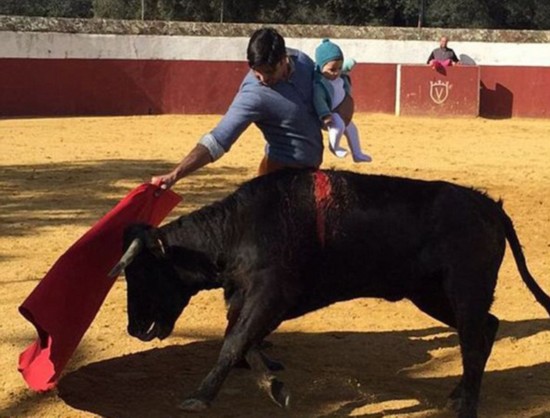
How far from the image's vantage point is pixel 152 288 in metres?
3.95

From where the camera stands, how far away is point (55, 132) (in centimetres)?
1527

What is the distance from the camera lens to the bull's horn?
12.3 ft

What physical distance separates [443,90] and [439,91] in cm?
→ 7

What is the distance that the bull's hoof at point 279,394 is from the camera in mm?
3760

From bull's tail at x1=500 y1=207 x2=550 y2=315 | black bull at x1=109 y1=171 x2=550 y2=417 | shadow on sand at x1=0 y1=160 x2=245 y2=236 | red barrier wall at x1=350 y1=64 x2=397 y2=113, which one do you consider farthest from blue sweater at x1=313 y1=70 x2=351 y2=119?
red barrier wall at x1=350 y1=64 x2=397 y2=113

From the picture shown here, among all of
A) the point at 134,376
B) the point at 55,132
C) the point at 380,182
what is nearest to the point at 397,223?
the point at 380,182

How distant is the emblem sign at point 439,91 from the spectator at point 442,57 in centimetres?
33

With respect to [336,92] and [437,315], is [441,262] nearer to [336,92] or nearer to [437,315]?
[437,315]

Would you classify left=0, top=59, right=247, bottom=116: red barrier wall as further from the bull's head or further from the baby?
the bull's head

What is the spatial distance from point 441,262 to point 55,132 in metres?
12.1

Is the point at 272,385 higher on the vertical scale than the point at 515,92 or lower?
higher

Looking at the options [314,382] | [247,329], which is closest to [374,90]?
[314,382]

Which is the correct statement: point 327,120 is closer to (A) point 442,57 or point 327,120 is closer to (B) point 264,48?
(B) point 264,48

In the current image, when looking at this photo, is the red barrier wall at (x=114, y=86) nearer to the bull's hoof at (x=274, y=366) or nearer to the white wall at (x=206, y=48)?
the white wall at (x=206, y=48)
